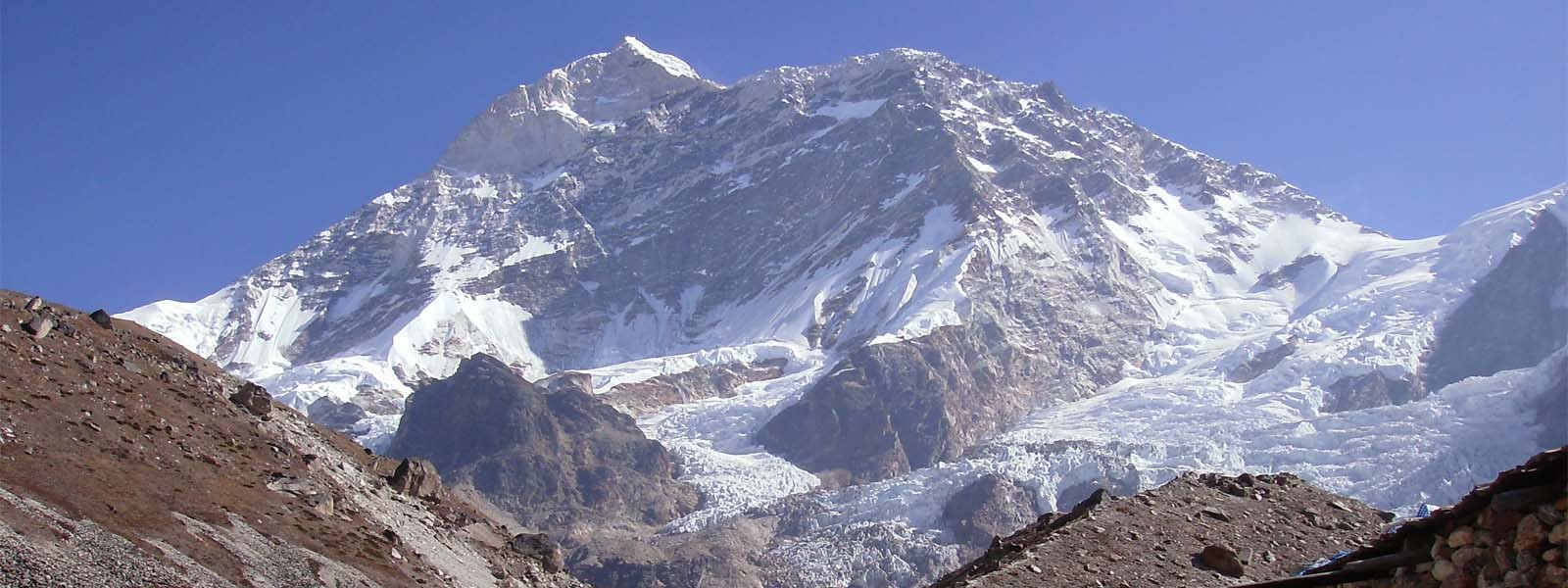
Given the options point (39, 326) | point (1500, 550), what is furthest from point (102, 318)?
point (1500, 550)

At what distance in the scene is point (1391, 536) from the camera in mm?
17125

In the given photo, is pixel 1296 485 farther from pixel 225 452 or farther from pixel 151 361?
pixel 151 361

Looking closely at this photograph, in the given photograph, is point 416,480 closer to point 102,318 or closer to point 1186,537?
point 102,318

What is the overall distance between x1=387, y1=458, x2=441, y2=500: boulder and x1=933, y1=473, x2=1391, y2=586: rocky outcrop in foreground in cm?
2700

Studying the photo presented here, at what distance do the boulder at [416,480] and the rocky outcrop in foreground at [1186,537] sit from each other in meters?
27.0

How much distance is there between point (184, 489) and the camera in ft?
136

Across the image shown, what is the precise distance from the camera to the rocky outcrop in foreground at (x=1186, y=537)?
29.8 m

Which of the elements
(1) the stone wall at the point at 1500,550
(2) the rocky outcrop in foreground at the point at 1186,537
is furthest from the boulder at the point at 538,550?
(1) the stone wall at the point at 1500,550

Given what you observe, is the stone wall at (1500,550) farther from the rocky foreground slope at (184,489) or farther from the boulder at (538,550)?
the boulder at (538,550)

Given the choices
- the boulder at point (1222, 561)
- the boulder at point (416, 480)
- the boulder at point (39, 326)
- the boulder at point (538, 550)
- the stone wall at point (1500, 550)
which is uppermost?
the boulder at point (39, 326)

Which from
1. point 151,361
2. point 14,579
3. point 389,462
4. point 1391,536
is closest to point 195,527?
point 14,579

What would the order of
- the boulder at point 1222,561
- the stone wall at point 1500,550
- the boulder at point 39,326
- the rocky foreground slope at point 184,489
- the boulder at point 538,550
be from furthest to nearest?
the boulder at point 538,550, the boulder at point 39,326, the rocky foreground slope at point 184,489, the boulder at point 1222,561, the stone wall at point 1500,550

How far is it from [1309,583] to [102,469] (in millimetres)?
33157

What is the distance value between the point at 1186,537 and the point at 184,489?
1078 inches
